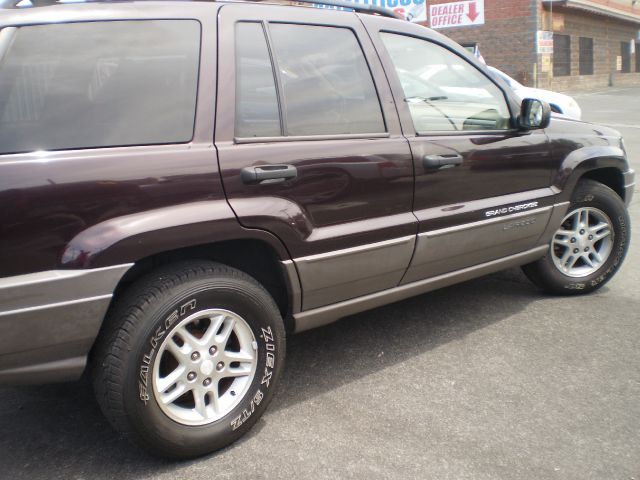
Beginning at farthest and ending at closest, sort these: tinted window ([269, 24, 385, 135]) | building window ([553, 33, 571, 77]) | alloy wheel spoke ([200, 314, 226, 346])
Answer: building window ([553, 33, 571, 77]), tinted window ([269, 24, 385, 135]), alloy wheel spoke ([200, 314, 226, 346])

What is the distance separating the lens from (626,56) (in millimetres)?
33938

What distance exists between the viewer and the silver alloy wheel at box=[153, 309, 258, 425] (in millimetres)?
2535

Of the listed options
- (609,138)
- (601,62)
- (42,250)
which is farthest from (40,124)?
(601,62)

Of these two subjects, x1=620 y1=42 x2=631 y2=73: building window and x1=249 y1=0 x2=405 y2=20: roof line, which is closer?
x1=249 y1=0 x2=405 y2=20: roof line

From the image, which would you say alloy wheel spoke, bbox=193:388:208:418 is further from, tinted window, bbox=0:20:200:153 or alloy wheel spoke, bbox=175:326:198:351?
tinted window, bbox=0:20:200:153

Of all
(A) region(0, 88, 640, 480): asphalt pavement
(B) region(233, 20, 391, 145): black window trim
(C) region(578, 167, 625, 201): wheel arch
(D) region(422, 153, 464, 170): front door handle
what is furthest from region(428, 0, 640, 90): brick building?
(B) region(233, 20, 391, 145): black window trim

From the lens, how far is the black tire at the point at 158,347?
7.80 ft

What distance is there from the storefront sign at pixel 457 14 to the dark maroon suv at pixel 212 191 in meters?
23.6

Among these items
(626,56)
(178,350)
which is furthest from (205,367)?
(626,56)

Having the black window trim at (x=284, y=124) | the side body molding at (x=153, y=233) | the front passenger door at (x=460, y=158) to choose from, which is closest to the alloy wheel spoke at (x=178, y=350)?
the side body molding at (x=153, y=233)

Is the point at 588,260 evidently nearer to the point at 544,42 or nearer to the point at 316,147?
the point at 316,147

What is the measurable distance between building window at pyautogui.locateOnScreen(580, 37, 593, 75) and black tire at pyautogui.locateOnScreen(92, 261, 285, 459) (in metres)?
29.6

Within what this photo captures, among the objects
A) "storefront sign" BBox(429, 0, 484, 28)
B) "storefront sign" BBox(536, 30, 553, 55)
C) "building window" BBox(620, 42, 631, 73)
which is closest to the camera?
"storefront sign" BBox(536, 30, 553, 55)

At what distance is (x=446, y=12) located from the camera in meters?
26.2
